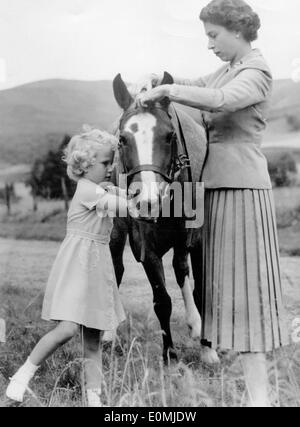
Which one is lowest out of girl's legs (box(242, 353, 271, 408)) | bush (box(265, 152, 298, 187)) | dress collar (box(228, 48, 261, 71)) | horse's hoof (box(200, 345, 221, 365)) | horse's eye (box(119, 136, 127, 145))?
girl's legs (box(242, 353, 271, 408))

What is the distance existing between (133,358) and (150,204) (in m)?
1.06

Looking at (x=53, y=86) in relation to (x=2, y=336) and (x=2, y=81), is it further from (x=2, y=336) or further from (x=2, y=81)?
(x=2, y=336)

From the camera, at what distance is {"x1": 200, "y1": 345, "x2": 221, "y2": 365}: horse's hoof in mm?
4141

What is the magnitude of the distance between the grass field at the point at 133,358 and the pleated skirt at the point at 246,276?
0.73 feet

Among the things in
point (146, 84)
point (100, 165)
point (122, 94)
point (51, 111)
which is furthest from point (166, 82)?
point (51, 111)

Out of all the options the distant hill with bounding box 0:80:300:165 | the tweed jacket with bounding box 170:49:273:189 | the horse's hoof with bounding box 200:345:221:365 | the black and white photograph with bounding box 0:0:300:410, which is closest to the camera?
the tweed jacket with bounding box 170:49:273:189

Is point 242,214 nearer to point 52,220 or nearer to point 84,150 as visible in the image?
point 84,150

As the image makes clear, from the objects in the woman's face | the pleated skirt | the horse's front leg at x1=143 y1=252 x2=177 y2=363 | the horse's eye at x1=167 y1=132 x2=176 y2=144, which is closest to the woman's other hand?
the horse's eye at x1=167 y1=132 x2=176 y2=144

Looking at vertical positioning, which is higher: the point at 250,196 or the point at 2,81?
the point at 2,81

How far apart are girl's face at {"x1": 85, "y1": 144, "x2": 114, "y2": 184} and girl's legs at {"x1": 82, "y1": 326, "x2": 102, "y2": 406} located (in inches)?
32.9

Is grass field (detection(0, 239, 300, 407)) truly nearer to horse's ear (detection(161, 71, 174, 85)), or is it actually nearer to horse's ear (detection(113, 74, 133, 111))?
horse's ear (detection(113, 74, 133, 111))

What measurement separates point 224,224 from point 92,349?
1.02 metres
